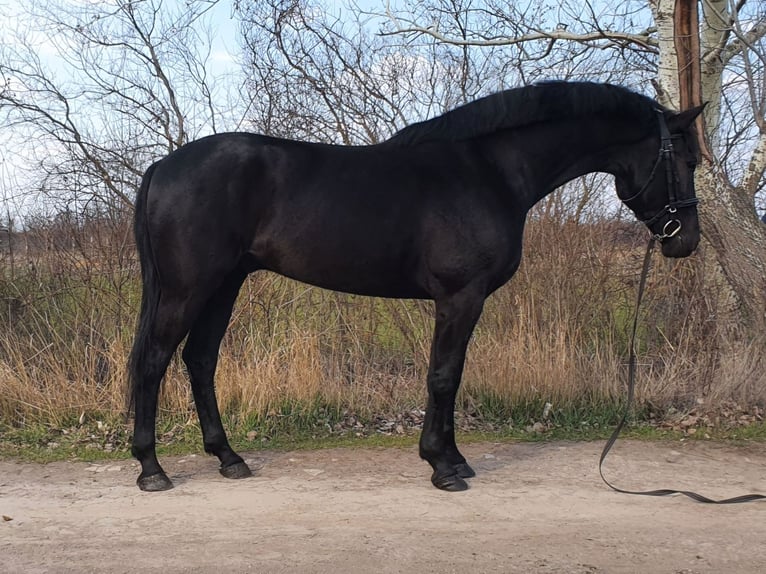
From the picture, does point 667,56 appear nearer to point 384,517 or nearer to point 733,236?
point 733,236

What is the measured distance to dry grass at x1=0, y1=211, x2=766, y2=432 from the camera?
568 centimetres

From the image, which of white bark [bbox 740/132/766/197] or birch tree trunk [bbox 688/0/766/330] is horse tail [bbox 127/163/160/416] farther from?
white bark [bbox 740/132/766/197]

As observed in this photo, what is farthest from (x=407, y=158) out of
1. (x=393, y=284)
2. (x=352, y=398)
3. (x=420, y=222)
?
(x=352, y=398)

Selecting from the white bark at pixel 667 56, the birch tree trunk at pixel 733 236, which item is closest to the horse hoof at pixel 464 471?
the birch tree trunk at pixel 733 236

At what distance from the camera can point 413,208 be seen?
161 inches

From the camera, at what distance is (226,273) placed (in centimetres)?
412

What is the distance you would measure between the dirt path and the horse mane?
2215mm

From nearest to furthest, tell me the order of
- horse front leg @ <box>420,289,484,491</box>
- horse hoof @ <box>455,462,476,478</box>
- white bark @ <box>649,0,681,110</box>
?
1. horse front leg @ <box>420,289,484,491</box>
2. horse hoof @ <box>455,462,476,478</box>
3. white bark @ <box>649,0,681,110</box>

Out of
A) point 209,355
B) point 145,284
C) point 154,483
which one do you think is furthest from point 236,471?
point 145,284

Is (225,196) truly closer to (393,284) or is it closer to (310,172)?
(310,172)

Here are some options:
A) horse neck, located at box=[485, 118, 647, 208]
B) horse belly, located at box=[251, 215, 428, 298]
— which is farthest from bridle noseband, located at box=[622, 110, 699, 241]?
horse belly, located at box=[251, 215, 428, 298]

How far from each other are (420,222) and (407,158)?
46 centimetres

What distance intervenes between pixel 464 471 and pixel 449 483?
11.4 inches

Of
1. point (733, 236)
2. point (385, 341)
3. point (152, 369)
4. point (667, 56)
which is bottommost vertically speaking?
point (152, 369)
